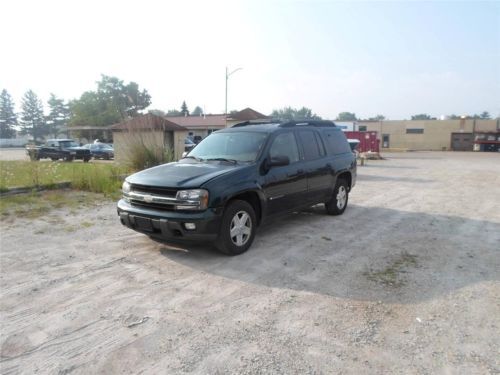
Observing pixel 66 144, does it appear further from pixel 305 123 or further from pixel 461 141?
pixel 461 141

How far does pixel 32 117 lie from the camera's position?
337ft

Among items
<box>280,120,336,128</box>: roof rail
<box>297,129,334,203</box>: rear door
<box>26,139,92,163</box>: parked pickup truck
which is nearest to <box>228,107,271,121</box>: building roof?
<box>26,139,92,163</box>: parked pickup truck

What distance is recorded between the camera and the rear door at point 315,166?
684 cm

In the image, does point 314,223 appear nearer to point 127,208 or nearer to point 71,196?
point 127,208

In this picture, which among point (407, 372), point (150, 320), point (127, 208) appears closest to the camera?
point (407, 372)

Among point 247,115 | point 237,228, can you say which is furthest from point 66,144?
point 237,228

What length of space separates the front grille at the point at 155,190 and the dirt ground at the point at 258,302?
2.93 feet

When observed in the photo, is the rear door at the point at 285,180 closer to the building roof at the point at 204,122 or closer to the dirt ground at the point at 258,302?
the dirt ground at the point at 258,302

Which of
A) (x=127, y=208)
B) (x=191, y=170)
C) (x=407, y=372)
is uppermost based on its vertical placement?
(x=191, y=170)

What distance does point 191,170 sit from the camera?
5.44m

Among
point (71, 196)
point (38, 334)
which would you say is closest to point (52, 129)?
point (71, 196)

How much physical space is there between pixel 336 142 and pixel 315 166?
4.35 feet

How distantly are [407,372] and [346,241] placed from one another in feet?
10.9

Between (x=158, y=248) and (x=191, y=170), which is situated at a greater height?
(x=191, y=170)
